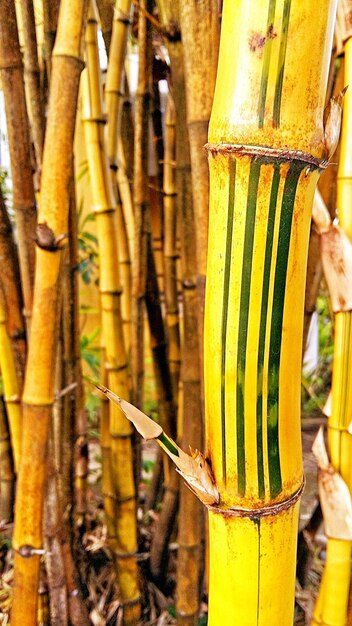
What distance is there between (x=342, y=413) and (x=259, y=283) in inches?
10.1

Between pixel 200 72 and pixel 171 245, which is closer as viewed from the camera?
pixel 200 72

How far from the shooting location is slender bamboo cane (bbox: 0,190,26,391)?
0.79 metres

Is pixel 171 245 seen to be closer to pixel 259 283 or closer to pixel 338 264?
pixel 338 264

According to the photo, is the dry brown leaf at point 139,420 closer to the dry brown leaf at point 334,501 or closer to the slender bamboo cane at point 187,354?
the dry brown leaf at point 334,501

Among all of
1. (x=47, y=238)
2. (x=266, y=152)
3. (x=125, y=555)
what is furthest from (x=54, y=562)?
(x=266, y=152)

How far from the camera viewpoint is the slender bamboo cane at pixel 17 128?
67 cm

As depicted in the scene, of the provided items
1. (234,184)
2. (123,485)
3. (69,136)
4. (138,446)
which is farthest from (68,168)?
(138,446)

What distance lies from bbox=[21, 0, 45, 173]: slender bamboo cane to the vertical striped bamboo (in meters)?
0.50

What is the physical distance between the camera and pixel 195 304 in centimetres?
74

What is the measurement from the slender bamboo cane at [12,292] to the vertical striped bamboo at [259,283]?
1.68 ft

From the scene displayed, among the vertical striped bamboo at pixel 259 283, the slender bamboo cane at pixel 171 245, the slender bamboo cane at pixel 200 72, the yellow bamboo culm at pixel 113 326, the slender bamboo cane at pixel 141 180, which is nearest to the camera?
the vertical striped bamboo at pixel 259 283

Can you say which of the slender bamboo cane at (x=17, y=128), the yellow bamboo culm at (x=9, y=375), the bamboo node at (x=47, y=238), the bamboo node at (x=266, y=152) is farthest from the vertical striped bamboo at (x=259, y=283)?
the yellow bamboo culm at (x=9, y=375)

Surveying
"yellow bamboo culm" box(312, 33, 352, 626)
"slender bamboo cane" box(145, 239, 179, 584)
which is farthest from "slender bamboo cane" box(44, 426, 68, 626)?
"yellow bamboo culm" box(312, 33, 352, 626)

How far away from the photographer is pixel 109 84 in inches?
34.5
